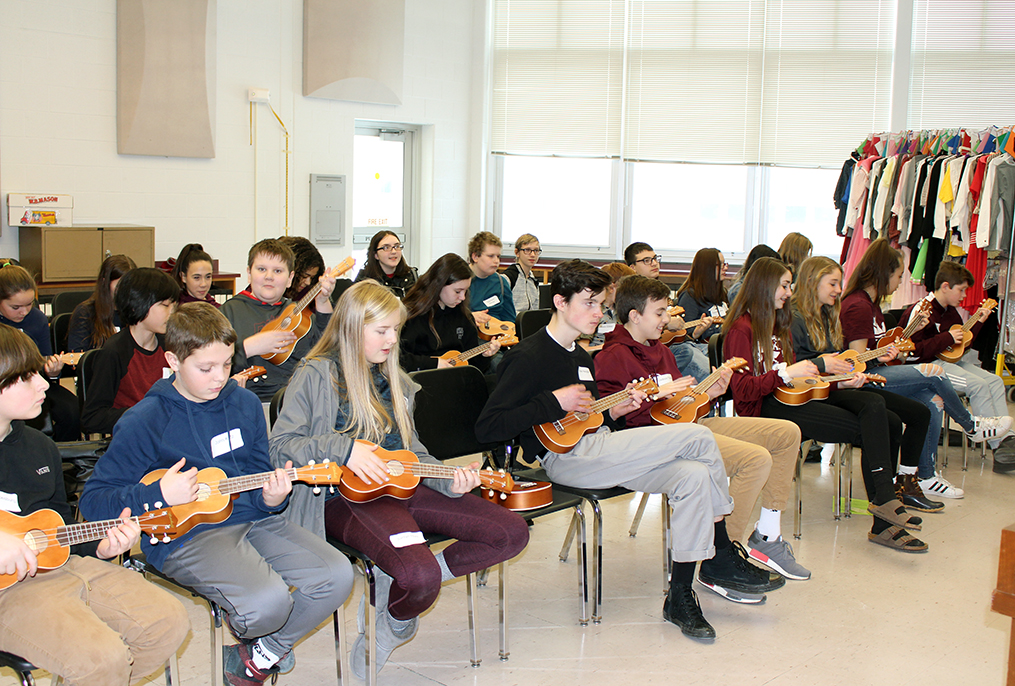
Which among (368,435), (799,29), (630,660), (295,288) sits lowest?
(630,660)

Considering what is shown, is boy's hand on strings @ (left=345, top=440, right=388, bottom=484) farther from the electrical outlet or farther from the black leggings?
the electrical outlet

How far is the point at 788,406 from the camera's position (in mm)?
3955

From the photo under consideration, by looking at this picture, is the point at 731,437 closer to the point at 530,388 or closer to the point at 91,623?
the point at 530,388

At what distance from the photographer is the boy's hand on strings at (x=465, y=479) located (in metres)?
2.67

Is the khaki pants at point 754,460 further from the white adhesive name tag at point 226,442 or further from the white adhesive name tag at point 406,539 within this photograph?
the white adhesive name tag at point 226,442

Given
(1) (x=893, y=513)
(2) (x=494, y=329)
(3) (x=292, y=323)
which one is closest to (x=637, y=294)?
(3) (x=292, y=323)

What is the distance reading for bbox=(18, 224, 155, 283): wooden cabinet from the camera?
239 inches

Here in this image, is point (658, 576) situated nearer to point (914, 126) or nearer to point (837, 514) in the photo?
point (837, 514)

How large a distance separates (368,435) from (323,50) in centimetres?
597

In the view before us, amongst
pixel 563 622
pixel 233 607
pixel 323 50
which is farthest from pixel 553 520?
pixel 323 50

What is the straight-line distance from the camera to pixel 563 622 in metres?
3.10

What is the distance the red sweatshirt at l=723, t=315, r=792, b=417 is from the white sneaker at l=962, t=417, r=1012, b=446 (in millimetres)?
1664

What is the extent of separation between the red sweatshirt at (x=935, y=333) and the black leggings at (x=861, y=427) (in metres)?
1.10

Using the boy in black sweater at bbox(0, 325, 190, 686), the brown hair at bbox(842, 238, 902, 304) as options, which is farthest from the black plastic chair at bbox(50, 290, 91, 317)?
the brown hair at bbox(842, 238, 902, 304)
